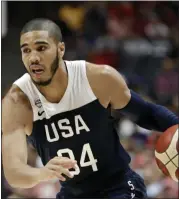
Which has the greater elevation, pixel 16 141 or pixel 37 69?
pixel 37 69

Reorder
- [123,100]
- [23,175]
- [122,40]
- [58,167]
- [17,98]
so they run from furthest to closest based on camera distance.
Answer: [122,40] → [123,100] → [17,98] → [23,175] → [58,167]

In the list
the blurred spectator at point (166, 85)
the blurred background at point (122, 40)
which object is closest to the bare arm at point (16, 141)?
the blurred background at point (122, 40)

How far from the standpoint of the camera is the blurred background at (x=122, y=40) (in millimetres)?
8258

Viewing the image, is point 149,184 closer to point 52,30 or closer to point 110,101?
point 110,101

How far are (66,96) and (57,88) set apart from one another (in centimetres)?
8

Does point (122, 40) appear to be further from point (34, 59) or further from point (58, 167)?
point (58, 167)

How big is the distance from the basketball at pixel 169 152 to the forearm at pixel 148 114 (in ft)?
1.05

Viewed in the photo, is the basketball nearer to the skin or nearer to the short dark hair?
the skin

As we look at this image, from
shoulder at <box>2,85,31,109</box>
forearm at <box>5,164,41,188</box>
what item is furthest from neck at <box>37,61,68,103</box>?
forearm at <box>5,164,41,188</box>

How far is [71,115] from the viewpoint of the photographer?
3633 mm

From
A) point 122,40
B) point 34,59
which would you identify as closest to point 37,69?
point 34,59

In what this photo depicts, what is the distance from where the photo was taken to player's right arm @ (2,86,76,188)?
2.97m

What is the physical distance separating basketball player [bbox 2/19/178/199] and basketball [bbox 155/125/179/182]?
34 centimetres

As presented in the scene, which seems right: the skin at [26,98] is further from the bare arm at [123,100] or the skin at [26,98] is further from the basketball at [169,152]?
the basketball at [169,152]
